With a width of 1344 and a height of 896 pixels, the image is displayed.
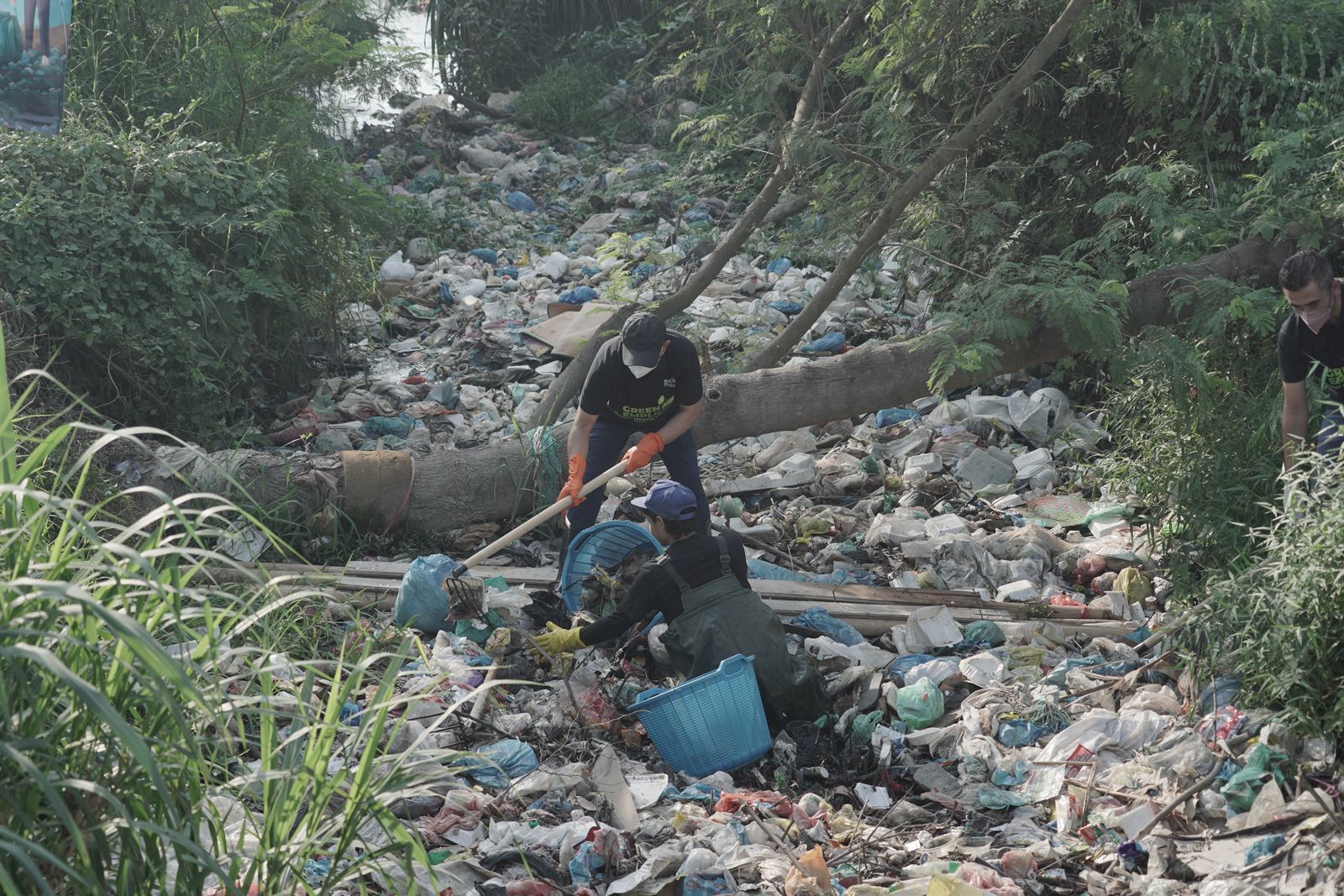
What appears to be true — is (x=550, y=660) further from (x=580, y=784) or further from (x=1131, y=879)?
(x=1131, y=879)

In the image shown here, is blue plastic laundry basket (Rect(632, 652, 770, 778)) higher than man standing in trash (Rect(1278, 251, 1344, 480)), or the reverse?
man standing in trash (Rect(1278, 251, 1344, 480))

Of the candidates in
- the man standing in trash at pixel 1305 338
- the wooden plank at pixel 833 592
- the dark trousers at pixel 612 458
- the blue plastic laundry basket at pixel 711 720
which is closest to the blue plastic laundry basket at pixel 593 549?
the dark trousers at pixel 612 458

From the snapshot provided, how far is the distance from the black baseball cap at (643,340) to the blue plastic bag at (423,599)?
1.09 meters

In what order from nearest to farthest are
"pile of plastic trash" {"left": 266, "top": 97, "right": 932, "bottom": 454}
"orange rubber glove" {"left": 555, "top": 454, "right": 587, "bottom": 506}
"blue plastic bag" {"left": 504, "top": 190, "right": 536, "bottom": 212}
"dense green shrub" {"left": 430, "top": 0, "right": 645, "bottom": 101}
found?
"orange rubber glove" {"left": 555, "top": 454, "right": 587, "bottom": 506} < "pile of plastic trash" {"left": 266, "top": 97, "right": 932, "bottom": 454} < "blue plastic bag" {"left": 504, "top": 190, "right": 536, "bottom": 212} < "dense green shrub" {"left": 430, "top": 0, "right": 645, "bottom": 101}

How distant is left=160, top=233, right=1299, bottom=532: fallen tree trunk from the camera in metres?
5.53

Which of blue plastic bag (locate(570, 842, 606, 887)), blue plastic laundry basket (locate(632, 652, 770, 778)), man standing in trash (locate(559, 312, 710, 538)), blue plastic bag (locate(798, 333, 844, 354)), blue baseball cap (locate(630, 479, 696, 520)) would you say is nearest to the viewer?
blue plastic bag (locate(570, 842, 606, 887))

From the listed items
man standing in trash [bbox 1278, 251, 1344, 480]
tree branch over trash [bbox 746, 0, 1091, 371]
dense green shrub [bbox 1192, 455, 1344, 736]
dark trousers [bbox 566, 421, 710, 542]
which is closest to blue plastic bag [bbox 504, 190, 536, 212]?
tree branch over trash [bbox 746, 0, 1091, 371]

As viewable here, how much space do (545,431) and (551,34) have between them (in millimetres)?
9558

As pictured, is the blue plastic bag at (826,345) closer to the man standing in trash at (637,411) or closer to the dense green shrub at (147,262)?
the man standing in trash at (637,411)

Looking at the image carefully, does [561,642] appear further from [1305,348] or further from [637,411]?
[1305,348]

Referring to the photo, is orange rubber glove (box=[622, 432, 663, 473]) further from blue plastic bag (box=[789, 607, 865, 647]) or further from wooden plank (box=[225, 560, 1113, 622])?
blue plastic bag (box=[789, 607, 865, 647])

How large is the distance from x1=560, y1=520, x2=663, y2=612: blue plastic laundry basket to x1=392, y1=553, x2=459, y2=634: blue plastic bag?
466mm

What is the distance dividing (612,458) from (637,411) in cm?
26

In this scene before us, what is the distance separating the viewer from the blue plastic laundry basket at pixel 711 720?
12.2ft
